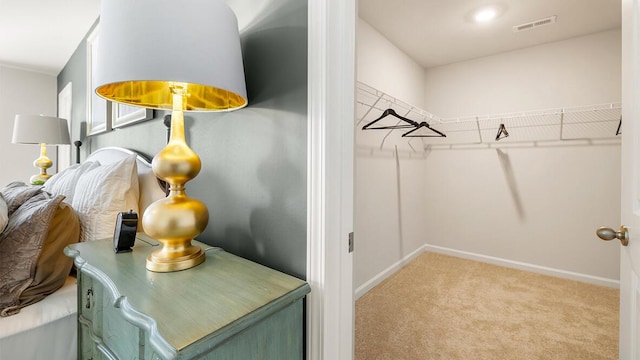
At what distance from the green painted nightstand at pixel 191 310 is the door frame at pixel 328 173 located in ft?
0.21

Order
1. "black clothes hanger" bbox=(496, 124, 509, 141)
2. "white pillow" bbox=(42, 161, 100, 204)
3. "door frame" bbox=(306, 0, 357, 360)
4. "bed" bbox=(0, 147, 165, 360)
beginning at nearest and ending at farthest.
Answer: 1. "door frame" bbox=(306, 0, 357, 360)
2. "bed" bbox=(0, 147, 165, 360)
3. "white pillow" bbox=(42, 161, 100, 204)
4. "black clothes hanger" bbox=(496, 124, 509, 141)

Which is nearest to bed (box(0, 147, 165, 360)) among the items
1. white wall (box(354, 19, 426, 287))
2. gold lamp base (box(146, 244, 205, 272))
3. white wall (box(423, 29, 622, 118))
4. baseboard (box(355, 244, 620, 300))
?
gold lamp base (box(146, 244, 205, 272))

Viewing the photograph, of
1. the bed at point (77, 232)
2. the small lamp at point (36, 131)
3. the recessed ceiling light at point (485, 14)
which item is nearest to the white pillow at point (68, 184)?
the bed at point (77, 232)

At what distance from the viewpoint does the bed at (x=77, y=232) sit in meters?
0.98

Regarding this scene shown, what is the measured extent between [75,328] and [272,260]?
86 centimetres

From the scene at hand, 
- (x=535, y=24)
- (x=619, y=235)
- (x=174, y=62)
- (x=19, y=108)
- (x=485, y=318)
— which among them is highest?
(x=535, y=24)

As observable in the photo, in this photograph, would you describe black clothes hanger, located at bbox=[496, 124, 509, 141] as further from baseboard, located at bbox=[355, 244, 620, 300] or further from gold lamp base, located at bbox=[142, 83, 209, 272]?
gold lamp base, located at bbox=[142, 83, 209, 272]

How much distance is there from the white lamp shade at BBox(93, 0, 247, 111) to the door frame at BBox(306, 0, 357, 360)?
0.86 feet

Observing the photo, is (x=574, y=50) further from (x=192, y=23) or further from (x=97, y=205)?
(x=97, y=205)

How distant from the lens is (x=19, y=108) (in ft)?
11.4

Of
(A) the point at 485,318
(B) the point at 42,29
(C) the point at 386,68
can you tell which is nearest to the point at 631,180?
(A) the point at 485,318

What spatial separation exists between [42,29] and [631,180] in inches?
162

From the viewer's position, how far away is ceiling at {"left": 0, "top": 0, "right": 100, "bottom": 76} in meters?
2.23

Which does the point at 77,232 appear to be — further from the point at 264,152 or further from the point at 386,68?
the point at 386,68
